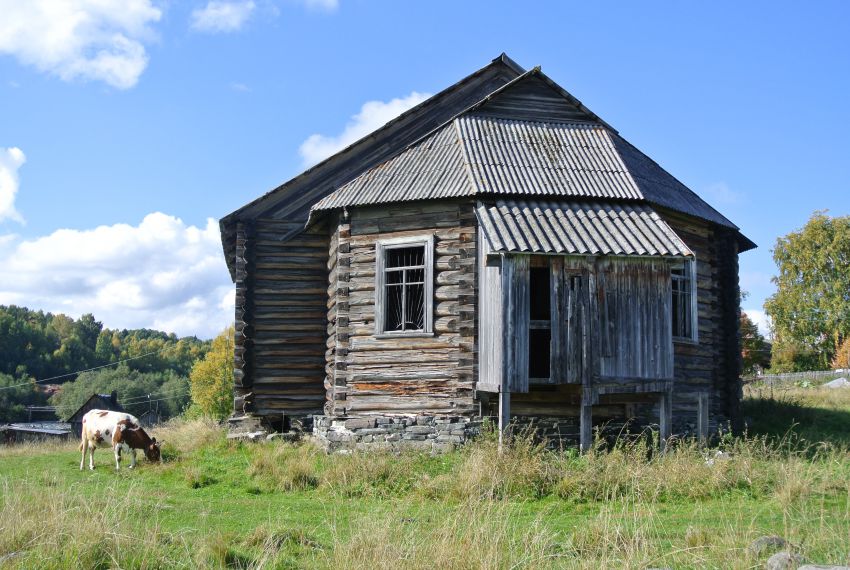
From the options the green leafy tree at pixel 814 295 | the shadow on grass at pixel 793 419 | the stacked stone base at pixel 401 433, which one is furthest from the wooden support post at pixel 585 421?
the green leafy tree at pixel 814 295

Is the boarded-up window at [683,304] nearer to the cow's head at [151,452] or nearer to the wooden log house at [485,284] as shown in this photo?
the wooden log house at [485,284]

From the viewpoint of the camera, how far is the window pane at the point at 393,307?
50.5ft

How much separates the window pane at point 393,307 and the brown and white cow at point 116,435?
528 cm

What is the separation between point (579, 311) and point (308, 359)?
22.3 ft

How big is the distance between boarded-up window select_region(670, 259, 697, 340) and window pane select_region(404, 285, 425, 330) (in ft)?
17.4

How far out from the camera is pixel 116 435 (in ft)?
49.9

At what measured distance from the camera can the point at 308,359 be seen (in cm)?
1764

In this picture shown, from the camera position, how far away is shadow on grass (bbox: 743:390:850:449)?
58.5ft

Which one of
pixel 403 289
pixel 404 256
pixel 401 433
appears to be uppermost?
pixel 404 256

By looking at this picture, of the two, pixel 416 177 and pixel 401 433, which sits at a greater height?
pixel 416 177

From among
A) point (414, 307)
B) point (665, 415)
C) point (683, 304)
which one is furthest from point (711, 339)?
point (414, 307)

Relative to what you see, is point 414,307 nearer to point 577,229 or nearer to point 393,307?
Answer: point 393,307

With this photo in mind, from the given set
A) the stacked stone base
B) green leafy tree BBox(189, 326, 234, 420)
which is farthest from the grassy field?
green leafy tree BBox(189, 326, 234, 420)

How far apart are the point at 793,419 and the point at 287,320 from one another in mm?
12322
